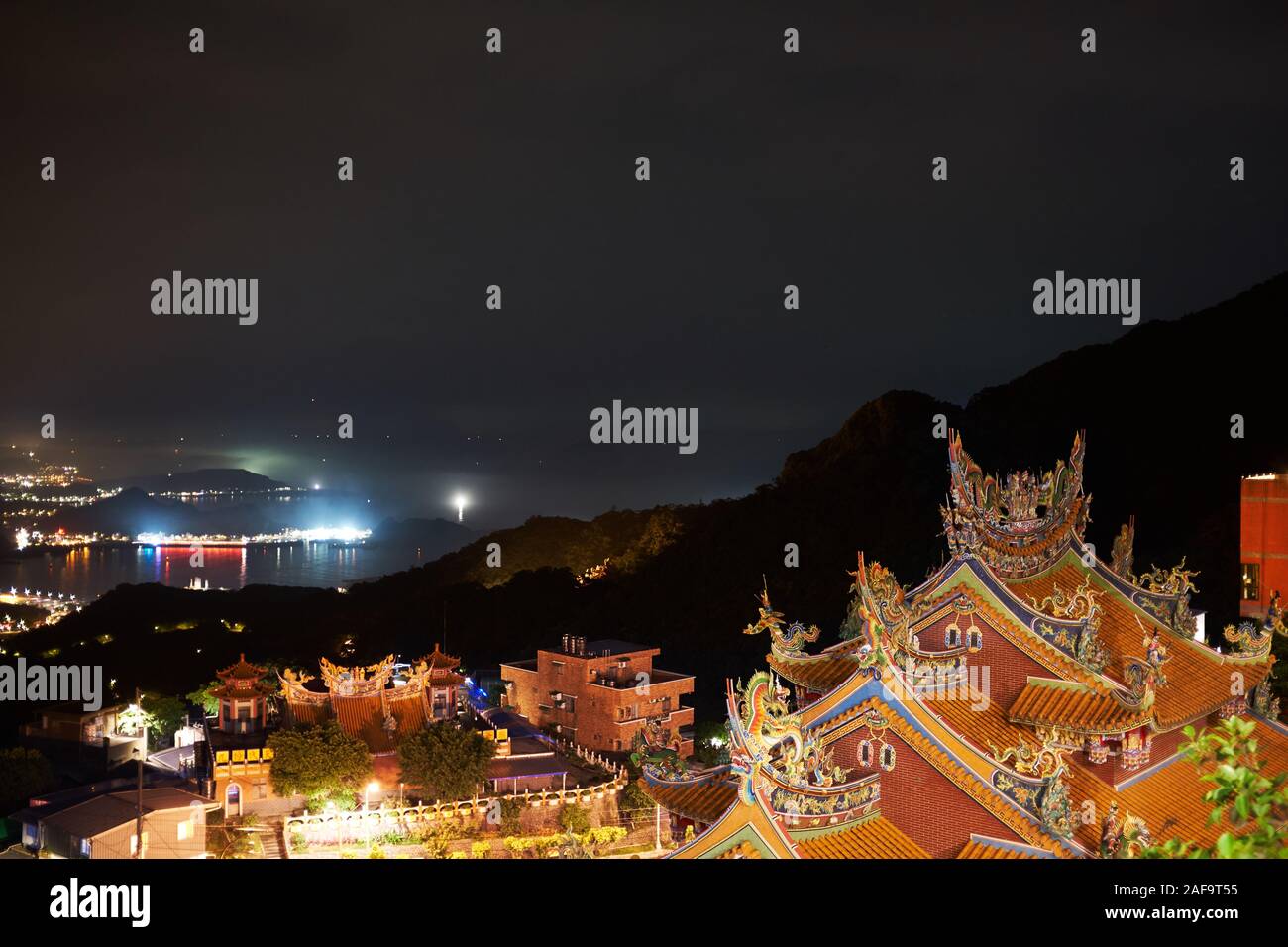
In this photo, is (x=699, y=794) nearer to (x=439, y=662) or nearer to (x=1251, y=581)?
(x=1251, y=581)

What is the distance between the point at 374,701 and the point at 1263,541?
1754cm

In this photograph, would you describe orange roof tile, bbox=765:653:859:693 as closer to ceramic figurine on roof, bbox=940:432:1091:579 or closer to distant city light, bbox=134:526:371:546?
ceramic figurine on roof, bbox=940:432:1091:579

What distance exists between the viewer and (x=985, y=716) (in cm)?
891

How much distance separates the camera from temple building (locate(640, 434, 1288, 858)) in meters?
7.73

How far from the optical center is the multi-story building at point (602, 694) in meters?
27.6

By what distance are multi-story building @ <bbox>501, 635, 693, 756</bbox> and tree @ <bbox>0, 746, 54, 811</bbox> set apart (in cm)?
1154

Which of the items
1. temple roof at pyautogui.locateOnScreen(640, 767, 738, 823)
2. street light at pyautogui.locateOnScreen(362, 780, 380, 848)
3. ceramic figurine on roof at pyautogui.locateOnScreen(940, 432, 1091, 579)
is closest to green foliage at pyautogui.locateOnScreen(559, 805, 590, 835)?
street light at pyautogui.locateOnScreen(362, 780, 380, 848)

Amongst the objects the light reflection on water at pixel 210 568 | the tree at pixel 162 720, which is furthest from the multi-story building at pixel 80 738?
the light reflection on water at pixel 210 568

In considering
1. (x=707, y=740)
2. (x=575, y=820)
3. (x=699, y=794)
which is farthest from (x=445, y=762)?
(x=699, y=794)

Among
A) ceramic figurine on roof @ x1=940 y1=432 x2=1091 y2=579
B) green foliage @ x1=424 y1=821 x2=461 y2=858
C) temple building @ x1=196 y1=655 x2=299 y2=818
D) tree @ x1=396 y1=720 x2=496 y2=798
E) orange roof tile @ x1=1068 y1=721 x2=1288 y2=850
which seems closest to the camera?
orange roof tile @ x1=1068 y1=721 x2=1288 y2=850

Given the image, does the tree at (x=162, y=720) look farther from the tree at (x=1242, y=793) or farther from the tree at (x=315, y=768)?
the tree at (x=1242, y=793)
